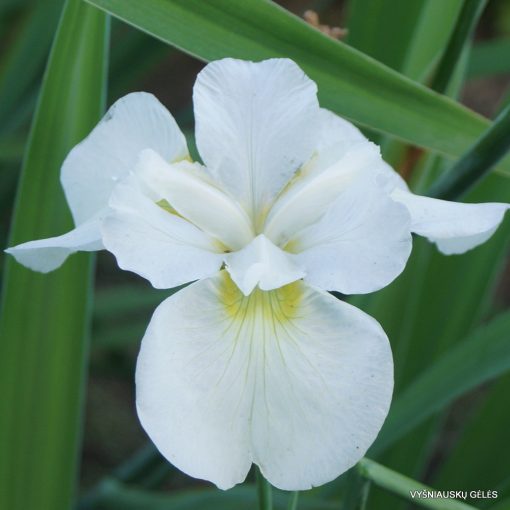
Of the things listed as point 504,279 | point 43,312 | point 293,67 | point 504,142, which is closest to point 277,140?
point 293,67

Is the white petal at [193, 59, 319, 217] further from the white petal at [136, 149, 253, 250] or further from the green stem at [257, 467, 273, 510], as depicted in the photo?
the green stem at [257, 467, 273, 510]

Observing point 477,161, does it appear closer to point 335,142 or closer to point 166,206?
point 335,142

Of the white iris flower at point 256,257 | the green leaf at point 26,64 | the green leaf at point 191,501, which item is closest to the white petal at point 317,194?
the white iris flower at point 256,257

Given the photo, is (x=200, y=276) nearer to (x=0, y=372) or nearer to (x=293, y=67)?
(x=293, y=67)

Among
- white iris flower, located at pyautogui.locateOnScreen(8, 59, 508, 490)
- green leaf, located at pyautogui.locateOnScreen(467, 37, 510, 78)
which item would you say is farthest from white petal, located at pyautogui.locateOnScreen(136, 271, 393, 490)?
green leaf, located at pyautogui.locateOnScreen(467, 37, 510, 78)

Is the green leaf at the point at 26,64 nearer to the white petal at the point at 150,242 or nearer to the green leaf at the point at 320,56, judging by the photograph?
the green leaf at the point at 320,56

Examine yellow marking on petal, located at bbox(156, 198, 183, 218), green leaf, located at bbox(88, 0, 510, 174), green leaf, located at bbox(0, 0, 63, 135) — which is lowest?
green leaf, located at bbox(0, 0, 63, 135)
